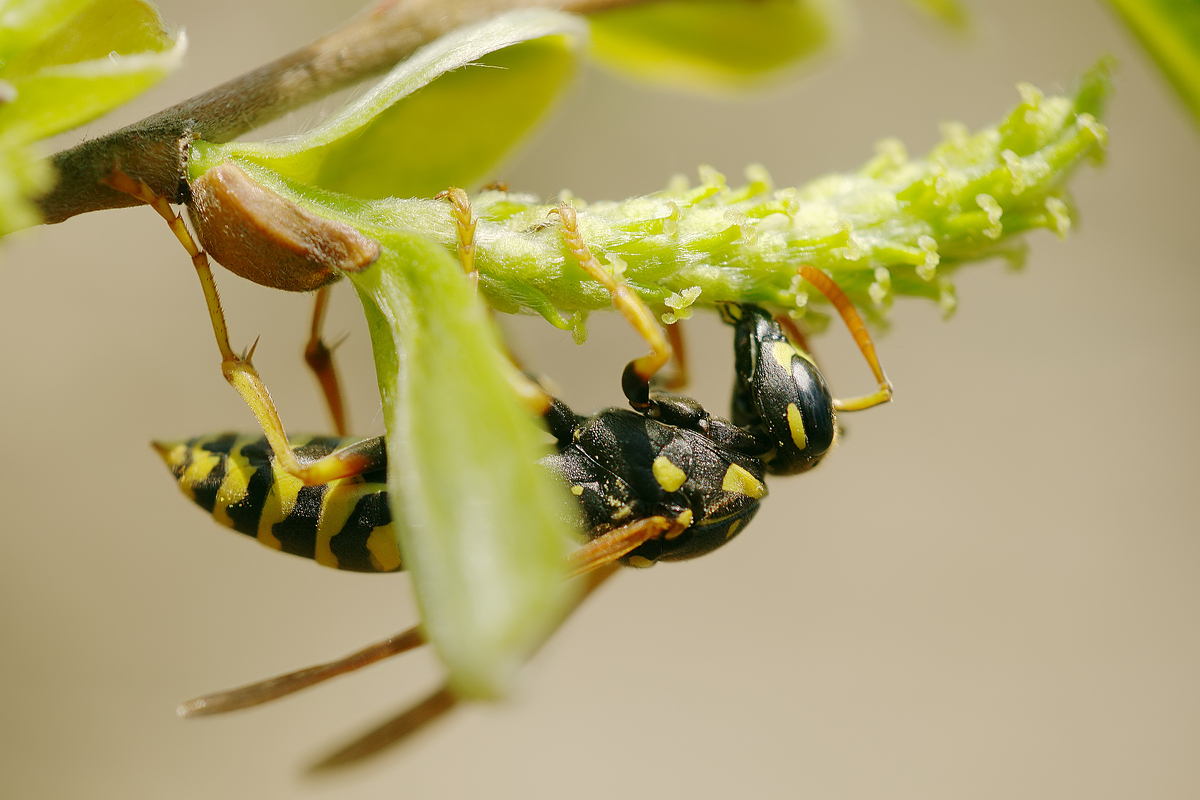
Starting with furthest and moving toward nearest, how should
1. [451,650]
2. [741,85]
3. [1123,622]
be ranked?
[1123,622] → [741,85] → [451,650]

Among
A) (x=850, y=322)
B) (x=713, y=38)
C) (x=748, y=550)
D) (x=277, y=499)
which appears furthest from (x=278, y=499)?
(x=748, y=550)

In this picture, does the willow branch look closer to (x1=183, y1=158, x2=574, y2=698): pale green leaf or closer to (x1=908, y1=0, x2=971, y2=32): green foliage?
(x1=183, y1=158, x2=574, y2=698): pale green leaf

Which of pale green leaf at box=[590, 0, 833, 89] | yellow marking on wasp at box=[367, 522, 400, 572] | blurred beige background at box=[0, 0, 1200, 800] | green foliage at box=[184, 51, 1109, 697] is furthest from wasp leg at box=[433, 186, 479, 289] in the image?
blurred beige background at box=[0, 0, 1200, 800]

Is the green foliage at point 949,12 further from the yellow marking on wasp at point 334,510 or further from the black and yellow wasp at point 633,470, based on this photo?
the yellow marking on wasp at point 334,510

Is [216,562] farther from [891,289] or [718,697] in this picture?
[891,289]

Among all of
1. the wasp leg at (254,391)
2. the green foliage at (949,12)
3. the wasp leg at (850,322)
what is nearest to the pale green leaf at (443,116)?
the wasp leg at (254,391)

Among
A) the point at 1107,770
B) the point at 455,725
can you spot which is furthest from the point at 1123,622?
the point at 455,725

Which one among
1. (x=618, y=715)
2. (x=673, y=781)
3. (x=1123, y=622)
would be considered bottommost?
(x=1123, y=622)
